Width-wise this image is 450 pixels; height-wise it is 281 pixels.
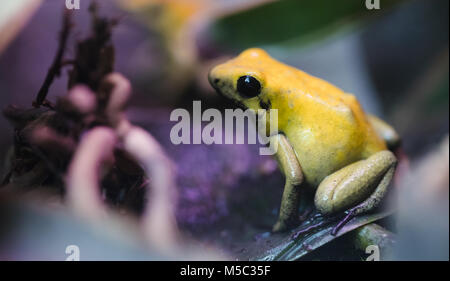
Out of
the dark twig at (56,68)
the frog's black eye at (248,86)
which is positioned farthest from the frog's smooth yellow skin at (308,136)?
the dark twig at (56,68)

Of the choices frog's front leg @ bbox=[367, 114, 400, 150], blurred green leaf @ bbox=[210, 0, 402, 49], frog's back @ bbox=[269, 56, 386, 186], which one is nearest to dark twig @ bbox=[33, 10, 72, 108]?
frog's back @ bbox=[269, 56, 386, 186]

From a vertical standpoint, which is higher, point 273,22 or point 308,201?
point 273,22

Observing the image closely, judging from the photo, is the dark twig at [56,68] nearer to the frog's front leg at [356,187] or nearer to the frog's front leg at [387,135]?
the frog's front leg at [356,187]

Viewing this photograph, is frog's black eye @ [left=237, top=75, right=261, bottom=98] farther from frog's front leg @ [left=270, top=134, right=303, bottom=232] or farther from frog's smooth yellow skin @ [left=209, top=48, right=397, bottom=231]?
frog's front leg @ [left=270, top=134, right=303, bottom=232]

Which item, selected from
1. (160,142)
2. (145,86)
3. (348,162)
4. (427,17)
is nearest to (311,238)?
(348,162)

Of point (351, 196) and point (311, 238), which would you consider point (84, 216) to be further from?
point (351, 196)
